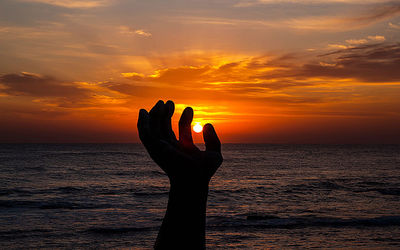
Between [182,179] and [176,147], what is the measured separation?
0.30 meters

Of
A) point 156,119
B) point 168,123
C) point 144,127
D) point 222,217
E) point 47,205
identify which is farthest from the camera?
point 47,205

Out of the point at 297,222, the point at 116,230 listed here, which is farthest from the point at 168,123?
the point at 297,222

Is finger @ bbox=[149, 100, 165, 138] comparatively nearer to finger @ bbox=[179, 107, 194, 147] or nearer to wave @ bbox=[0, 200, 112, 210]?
finger @ bbox=[179, 107, 194, 147]

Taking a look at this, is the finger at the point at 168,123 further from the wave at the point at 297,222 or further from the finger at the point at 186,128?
the wave at the point at 297,222

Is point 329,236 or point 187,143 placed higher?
point 187,143

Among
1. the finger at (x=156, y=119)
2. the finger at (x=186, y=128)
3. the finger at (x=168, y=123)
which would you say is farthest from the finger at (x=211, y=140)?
the finger at (x=156, y=119)

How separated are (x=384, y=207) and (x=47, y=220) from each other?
626 inches

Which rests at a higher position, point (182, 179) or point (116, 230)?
point (182, 179)

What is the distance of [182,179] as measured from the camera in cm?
350

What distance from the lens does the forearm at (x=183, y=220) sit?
3.50m

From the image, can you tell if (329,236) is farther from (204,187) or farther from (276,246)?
(204,187)

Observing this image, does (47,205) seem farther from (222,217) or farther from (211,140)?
(211,140)

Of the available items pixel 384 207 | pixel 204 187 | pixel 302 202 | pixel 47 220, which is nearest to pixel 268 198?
pixel 302 202

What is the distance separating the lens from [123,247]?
10820 mm
